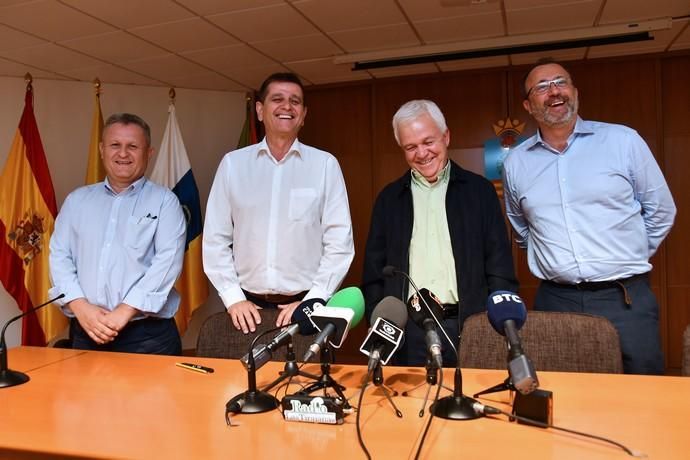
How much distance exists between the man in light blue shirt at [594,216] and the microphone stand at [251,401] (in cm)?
138

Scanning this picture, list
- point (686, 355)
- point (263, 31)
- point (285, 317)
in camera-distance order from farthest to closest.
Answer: point (263, 31)
point (285, 317)
point (686, 355)

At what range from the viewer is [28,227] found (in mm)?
4191

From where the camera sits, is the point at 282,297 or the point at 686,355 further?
the point at 282,297

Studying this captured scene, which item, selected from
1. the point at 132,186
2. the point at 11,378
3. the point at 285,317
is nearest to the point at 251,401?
the point at 285,317

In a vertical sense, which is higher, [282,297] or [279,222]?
[279,222]

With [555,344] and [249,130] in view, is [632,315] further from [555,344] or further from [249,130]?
[249,130]

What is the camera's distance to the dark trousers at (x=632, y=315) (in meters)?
2.12

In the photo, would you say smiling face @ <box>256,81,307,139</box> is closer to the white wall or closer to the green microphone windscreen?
the green microphone windscreen

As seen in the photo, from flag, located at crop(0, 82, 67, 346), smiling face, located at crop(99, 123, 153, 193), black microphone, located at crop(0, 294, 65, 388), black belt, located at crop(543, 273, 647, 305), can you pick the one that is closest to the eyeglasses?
black belt, located at crop(543, 273, 647, 305)

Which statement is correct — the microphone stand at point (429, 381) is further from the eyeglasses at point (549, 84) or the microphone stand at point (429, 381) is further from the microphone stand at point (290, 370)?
the eyeglasses at point (549, 84)

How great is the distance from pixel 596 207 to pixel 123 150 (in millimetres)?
2092

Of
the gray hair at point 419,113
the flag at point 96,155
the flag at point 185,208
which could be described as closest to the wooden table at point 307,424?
the gray hair at point 419,113

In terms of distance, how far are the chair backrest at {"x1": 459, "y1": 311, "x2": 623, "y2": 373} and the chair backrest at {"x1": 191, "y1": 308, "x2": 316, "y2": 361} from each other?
64 cm

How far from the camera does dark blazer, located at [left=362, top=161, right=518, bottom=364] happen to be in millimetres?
2076
